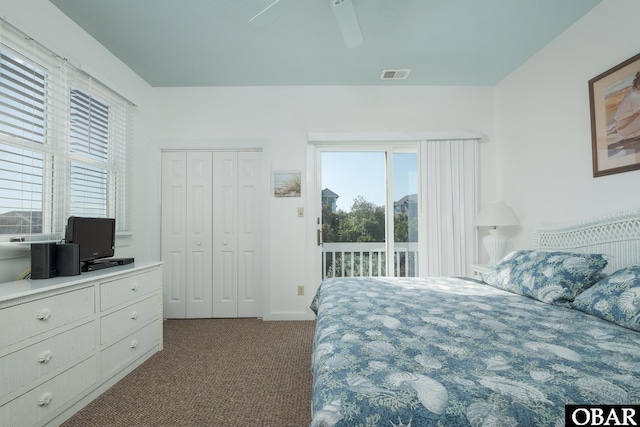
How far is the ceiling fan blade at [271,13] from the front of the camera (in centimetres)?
176

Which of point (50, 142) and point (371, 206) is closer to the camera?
point (50, 142)

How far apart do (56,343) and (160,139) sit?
2463 mm

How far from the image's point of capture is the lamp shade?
2.89 metres

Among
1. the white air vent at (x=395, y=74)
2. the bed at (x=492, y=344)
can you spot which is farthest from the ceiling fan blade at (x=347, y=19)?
the bed at (x=492, y=344)

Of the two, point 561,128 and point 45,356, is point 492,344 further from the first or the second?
point 561,128

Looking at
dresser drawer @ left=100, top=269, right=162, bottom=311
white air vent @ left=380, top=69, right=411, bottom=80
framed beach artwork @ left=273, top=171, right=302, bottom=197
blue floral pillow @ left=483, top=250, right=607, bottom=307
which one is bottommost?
dresser drawer @ left=100, top=269, right=162, bottom=311

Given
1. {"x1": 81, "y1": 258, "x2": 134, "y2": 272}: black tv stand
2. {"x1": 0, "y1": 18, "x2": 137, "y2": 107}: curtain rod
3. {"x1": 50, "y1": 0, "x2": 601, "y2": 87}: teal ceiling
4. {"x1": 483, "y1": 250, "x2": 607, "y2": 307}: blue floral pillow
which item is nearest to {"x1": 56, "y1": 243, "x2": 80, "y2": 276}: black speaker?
{"x1": 81, "y1": 258, "x2": 134, "y2": 272}: black tv stand

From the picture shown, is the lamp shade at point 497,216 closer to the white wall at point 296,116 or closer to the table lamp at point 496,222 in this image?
the table lamp at point 496,222

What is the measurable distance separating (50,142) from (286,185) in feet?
6.77

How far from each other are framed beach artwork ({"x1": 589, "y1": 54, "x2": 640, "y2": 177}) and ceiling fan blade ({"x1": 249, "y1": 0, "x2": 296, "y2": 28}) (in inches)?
92.8

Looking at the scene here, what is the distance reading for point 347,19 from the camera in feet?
6.23

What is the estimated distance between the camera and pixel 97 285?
1.89 m

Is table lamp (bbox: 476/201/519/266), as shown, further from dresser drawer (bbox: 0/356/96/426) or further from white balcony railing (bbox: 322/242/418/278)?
dresser drawer (bbox: 0/356/96/426)

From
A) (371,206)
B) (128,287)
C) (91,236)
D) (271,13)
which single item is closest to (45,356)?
(128,287)
